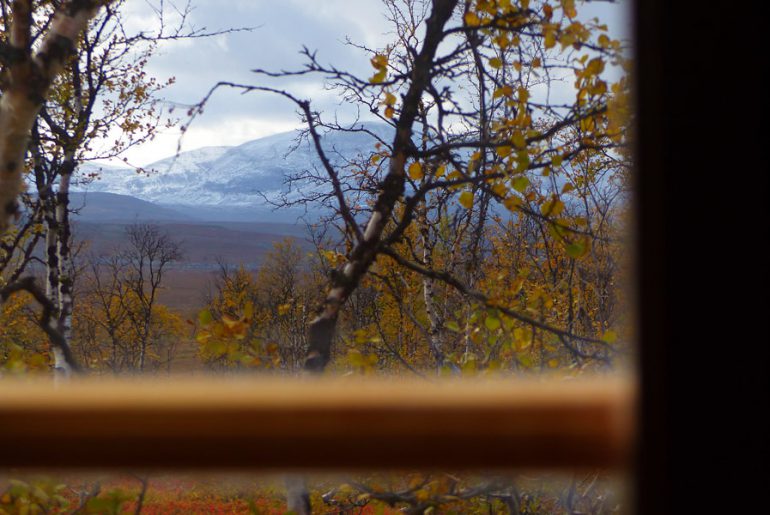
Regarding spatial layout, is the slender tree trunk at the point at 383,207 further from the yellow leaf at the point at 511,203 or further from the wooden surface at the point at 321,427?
the wooden surface at the point at 321,427

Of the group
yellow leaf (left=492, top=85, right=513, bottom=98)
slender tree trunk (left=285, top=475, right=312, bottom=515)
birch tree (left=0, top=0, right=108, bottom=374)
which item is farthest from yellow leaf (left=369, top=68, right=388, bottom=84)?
slender tree trunk (left=285, top=475, right=312, bottom=515)

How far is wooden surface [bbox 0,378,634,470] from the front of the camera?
448mm

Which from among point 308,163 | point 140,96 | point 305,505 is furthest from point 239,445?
point 140,96

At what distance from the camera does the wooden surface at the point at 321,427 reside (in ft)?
1.47

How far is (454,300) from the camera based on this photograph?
20.0 ft

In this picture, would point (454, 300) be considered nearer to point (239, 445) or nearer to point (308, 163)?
point (308, 163)

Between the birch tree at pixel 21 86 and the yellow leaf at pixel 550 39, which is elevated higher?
the yellow leaf at pixel 550 39

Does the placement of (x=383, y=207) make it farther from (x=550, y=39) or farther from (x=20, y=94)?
(x=20, y=94)

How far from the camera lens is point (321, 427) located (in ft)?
1.52

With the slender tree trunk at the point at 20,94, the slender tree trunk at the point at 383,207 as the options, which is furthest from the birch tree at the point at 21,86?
the slender tree trunk at the point at 383,207

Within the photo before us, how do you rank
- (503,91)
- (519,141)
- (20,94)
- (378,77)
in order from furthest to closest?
(503,91)
(378,77)
(519,141)
(20,94)

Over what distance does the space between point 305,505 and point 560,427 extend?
5.42 feet

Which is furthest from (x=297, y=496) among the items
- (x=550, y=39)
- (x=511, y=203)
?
(x=550, y=39)

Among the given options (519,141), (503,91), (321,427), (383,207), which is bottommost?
(321,427)
